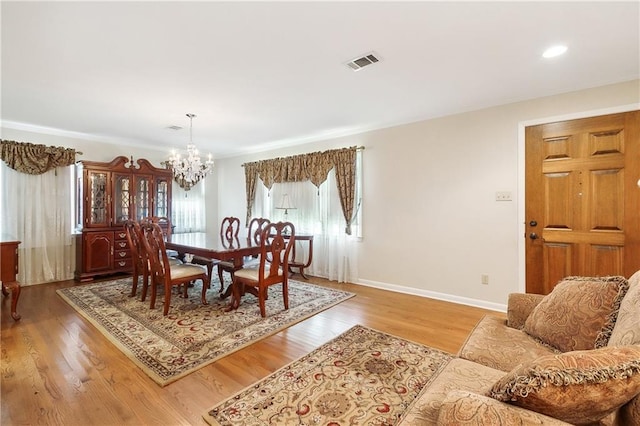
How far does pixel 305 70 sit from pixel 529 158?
2583 mm

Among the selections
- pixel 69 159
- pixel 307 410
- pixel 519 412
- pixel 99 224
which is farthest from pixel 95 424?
pixel 69 159

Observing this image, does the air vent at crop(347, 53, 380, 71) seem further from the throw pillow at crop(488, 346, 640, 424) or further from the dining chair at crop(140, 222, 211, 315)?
the dining chair at crop(140, 222, 211, 315)

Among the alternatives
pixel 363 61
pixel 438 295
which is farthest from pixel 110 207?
pixel 438 295

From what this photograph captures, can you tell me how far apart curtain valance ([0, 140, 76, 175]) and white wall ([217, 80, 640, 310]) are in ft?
14.3

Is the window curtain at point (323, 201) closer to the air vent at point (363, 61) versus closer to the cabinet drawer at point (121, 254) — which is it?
the air vent at point (363, 61)

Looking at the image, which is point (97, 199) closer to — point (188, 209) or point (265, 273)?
point (188, 209)

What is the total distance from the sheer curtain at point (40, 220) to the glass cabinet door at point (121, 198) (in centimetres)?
63

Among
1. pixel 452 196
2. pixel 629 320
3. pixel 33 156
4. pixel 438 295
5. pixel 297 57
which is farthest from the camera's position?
pixel 33 156

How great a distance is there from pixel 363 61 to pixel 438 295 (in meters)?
2.95

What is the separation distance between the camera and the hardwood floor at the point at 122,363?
1.66 meters

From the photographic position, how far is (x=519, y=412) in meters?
0.80

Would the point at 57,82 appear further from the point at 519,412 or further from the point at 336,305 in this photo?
the point at 519,412

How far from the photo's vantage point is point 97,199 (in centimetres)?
467

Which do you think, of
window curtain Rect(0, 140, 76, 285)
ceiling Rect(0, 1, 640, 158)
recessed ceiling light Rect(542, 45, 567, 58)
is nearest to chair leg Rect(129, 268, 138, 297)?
window curtain Rect(0, 140, 76, 285)
